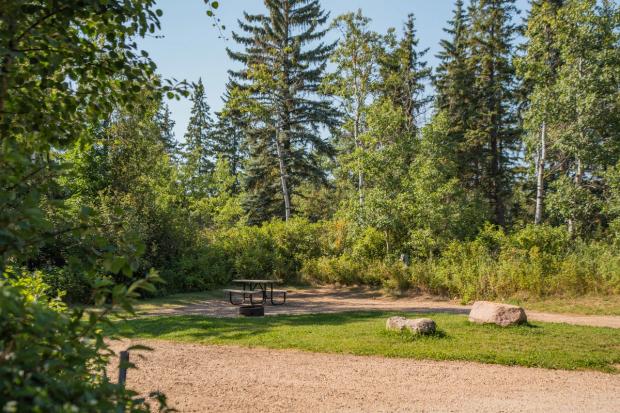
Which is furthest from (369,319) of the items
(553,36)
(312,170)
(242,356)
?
(312,170)

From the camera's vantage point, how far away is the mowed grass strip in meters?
7.82

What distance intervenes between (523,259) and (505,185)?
56.6ft

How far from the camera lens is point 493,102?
102ft

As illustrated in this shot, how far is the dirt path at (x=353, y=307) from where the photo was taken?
11398mm

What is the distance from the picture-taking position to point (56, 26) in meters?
2.38

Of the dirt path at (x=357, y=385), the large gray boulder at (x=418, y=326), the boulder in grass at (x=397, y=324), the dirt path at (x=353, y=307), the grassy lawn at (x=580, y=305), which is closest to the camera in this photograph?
the dirt path at (x=357, y=385)

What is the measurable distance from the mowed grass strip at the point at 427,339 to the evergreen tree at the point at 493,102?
22.0m

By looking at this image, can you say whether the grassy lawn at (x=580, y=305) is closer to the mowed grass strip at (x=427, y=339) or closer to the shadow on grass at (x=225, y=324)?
the mowed grass strip at (x=427, y=339)

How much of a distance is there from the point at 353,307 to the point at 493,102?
2253 centimetres

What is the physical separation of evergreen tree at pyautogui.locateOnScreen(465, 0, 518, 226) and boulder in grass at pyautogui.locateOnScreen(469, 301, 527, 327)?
21.6 metres

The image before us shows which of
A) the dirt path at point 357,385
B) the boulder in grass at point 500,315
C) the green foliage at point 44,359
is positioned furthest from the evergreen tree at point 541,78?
the green foliage at point 44,359

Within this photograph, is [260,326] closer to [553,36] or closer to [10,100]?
[10,100]

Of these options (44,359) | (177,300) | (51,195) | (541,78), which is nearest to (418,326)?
(51,195)

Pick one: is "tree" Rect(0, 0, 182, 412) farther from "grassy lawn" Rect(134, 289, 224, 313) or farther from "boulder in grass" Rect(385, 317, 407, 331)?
"grassy lawn" Rect(134, 289, 224, 313)
